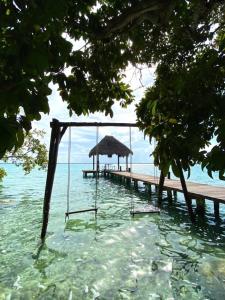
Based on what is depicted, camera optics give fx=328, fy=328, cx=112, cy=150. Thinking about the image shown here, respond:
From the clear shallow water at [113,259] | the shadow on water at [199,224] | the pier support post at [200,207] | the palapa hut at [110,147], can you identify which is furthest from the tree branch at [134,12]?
the palapa hut at [110,147]

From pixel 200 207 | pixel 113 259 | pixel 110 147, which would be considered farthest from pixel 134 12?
pixel 110 147

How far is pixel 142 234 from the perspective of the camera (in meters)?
10.7

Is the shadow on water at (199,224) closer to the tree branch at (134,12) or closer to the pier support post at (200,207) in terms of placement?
the pier support post at (200,207)

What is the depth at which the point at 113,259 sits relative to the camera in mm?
7887

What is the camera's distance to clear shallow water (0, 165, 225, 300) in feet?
19.9

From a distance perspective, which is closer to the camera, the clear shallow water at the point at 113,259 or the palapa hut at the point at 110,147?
the clear shallow water at the point at 113,259

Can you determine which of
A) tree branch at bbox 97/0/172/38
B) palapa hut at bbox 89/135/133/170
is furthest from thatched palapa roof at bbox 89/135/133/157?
tree branch at bbox 97/0/172/38

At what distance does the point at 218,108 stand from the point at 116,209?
48.1 feet

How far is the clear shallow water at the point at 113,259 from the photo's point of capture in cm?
606

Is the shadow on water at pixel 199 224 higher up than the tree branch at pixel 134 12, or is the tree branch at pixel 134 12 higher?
the tree branch at pixel 134 12

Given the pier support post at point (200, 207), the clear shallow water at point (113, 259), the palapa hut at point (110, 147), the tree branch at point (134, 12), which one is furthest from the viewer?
the palapa hut at point (110, 147)

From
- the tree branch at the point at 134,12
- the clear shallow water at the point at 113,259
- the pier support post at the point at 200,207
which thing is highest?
the tree branch at the point at 134,12

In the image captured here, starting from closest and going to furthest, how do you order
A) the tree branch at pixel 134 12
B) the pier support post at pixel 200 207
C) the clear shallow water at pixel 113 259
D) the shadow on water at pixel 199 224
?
1. the tree branch at pixel 134 12
2. the clear shallow water at pixel 113 259
3. the shadow on water at pixel 199 224
4. the pier support post at pixel 200 207

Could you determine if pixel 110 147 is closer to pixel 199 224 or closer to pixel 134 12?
pixel 199 224
